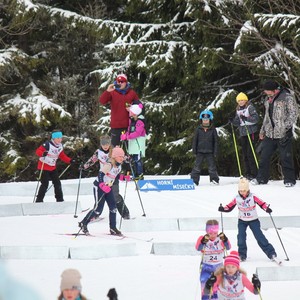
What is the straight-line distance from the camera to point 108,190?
9023 millimetres

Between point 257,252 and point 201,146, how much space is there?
14.5ft

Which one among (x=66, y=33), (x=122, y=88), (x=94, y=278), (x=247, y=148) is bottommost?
(x=94, y=278)

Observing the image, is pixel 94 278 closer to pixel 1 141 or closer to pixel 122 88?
pixel 122 88

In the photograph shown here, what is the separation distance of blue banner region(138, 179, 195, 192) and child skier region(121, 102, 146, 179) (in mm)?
213

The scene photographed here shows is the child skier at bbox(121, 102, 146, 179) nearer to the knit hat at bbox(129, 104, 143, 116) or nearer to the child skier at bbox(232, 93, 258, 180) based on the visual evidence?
the knit hat at bbox(129, 104, 143, 116)

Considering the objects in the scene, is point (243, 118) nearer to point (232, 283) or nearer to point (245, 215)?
point (245, 215)

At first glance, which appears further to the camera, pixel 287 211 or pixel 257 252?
pixel 287 211

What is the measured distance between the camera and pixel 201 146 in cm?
1255

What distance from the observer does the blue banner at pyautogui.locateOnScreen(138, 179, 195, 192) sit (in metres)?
12.3

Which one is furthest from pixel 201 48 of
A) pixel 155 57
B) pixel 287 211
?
pixel 287 211

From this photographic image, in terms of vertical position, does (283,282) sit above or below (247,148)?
below

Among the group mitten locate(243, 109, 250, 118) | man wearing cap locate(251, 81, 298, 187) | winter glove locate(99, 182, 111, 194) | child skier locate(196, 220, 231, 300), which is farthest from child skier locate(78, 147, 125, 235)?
mitten locate(243, 109, 250, 118)

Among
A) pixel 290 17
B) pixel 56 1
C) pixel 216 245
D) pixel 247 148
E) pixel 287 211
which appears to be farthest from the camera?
pixel 56 1

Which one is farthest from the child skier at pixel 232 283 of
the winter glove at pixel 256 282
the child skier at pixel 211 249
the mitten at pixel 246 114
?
the mitten at pixel 246 114
